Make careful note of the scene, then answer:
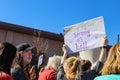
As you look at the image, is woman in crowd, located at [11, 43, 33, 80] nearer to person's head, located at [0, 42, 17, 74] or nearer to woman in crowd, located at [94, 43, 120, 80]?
person's head, located at [0, 42, 17, 74]

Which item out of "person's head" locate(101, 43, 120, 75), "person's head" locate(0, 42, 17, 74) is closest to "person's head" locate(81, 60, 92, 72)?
"person's head" locate(0, 42, 17, 74)

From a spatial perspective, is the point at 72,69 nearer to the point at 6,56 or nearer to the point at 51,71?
the point at 51,71

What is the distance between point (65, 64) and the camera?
18.6 feet

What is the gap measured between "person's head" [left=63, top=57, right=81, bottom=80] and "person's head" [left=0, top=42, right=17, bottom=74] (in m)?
1.48

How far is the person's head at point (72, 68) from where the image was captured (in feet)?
18.2

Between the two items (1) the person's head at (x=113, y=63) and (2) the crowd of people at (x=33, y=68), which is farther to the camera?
(2) the crowd of people at (x=33, y=68)

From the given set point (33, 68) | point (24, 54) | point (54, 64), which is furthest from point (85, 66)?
point (24, 54)

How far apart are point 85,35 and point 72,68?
6.30 feet

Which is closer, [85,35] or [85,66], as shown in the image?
[85,66]

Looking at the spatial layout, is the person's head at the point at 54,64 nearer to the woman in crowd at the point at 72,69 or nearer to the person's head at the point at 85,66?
the woman in crowd at the point at 72,69

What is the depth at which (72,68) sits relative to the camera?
5.56m

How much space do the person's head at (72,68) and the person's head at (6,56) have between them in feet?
4.87

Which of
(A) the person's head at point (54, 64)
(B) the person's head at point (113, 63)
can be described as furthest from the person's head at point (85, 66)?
(B) the person's head at point (113, 63)

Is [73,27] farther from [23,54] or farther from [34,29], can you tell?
[34,29]
